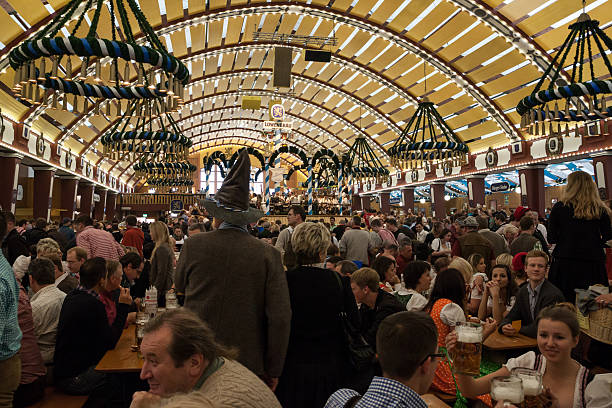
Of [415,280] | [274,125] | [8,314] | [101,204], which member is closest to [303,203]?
[274,125]

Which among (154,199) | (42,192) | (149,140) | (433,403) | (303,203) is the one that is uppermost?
(154,199)

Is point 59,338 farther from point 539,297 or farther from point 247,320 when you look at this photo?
point 539,297

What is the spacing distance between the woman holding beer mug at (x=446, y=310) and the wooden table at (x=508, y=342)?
15cm

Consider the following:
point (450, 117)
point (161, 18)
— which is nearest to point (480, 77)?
point (450, 117)

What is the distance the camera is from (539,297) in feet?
12.0

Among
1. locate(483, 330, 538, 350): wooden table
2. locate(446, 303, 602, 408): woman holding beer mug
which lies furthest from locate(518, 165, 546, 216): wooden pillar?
locate(446, 303, 602, 408): woman holding beer mug

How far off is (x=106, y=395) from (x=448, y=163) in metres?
Answer: 14.4

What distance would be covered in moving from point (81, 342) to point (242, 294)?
4.40 ft

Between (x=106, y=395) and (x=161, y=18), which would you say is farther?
(x=161, y=18)

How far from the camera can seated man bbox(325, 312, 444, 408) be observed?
4.97 feet

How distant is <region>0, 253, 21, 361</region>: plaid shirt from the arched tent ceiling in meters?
12.5

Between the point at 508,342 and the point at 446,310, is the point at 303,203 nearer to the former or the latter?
the point at 508,342

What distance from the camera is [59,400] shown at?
9.76 ft

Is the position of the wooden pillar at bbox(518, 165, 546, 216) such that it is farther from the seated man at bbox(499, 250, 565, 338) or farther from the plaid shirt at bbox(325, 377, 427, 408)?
the plaid shirt at bbox(325, 377, 427, 408)
